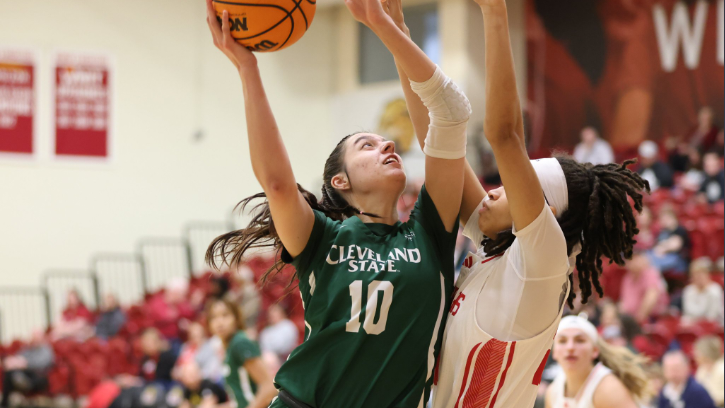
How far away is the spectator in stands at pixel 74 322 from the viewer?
1085 centimetres

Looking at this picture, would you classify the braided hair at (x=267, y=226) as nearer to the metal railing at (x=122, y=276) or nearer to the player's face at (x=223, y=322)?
the player's face at (x=223, y=322)

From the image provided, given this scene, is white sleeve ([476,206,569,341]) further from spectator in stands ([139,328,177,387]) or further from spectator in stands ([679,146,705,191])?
spectator in stands ([679,146,705,191])

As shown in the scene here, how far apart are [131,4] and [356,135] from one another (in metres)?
12.0

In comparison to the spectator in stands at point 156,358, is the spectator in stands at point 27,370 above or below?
below

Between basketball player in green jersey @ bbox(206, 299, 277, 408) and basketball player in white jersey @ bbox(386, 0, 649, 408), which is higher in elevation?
basketball player in white jersey @ bbox(386, 0, 649, 408)

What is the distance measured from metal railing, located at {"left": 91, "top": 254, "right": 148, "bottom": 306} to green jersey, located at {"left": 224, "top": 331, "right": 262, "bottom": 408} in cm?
861

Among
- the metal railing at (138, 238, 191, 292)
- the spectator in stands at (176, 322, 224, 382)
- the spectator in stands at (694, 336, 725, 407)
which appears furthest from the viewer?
the metal railing at (138, 238, 191, 292)

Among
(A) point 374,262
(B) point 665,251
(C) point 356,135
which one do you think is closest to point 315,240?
(A) point 374,262

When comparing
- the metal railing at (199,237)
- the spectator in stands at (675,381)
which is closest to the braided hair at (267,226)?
the spectator in stands at (675,381)

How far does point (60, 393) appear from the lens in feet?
31.3

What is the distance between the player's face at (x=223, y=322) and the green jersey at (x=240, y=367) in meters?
0.13

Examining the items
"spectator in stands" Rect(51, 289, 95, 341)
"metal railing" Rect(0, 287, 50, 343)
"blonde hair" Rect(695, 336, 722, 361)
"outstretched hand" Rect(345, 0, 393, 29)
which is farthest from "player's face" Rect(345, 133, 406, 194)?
"metal railing" Rect(0, 287, 50, 343)

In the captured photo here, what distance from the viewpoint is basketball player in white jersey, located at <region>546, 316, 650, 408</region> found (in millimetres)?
3564

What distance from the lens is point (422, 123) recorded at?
266 centimetres
